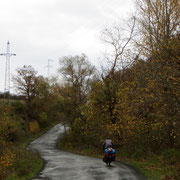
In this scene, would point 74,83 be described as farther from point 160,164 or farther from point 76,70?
point 160,164

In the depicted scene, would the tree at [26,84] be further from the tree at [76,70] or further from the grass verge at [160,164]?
the grass verge at [160,164]

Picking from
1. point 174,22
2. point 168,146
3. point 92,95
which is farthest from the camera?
point 92,95

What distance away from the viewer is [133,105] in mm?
12648

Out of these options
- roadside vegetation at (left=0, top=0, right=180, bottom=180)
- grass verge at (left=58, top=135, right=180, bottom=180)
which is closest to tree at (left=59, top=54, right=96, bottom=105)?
roadside vegetation at (left=0, top=0, right=180, bottom=180)

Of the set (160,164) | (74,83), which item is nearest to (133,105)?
(160,164)

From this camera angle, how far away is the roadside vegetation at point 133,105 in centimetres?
1184

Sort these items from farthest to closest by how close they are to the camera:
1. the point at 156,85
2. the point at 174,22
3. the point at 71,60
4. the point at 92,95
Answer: the point at 71,60, the point at 92,95, the point at 174,22, the point at 156,85

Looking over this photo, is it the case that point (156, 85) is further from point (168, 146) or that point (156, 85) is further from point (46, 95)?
point (46, 95)

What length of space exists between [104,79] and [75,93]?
55.9 feet

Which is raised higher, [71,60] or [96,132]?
[71,60]

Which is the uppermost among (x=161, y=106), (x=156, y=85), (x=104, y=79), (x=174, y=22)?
(x=174, y=22)

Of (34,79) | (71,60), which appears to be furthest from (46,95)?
(71,60)

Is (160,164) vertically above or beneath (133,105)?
beneath

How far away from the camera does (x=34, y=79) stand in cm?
6638
